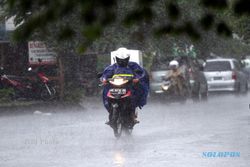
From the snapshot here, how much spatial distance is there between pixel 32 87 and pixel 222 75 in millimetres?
9767

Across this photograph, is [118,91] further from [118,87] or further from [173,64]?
[173,64]

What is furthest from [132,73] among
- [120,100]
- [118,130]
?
[118,130]

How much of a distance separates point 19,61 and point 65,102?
496 centimetres

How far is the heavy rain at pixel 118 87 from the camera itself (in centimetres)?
418

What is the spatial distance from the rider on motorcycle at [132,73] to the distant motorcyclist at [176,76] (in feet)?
42.2

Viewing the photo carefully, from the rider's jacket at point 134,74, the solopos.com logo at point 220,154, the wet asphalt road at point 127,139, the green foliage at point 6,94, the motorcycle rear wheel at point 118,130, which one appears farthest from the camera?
the green foliage at point 6,94

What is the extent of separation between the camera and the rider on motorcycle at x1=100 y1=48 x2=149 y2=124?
641 inches

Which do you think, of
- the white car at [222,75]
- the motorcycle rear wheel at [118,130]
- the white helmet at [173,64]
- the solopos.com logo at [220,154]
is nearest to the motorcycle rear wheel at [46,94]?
the white helmet at [173,64]

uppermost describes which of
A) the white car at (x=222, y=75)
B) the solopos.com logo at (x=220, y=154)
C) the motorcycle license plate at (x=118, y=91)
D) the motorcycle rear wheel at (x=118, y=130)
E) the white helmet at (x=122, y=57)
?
the white helmet at (x=122, y=57)

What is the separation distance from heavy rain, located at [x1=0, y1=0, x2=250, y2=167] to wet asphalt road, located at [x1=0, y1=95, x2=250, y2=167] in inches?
0.7

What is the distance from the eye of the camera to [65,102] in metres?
26.8

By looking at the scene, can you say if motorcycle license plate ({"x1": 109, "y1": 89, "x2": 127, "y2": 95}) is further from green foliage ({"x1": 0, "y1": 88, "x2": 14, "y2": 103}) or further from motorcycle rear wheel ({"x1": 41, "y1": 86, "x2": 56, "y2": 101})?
motorcycle rear wheel ({"x1": 41, "y1": 86, "x2": 56, "y2": 101})

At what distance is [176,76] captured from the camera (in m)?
29.8

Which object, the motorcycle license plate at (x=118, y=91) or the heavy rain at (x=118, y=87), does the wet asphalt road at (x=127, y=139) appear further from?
the motorcycle license plate at (x=118, y=91)
